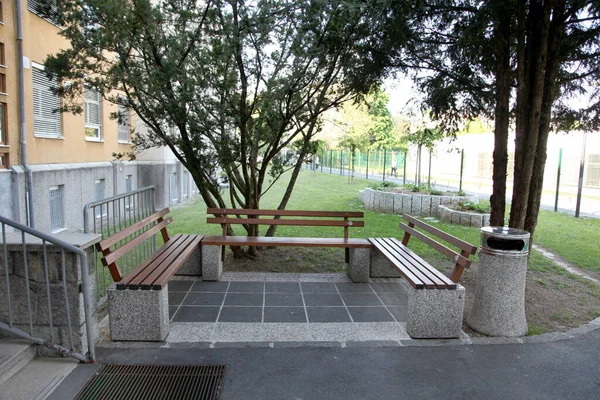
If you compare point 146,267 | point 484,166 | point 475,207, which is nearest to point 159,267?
point 146,267

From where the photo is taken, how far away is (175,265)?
4680 mm

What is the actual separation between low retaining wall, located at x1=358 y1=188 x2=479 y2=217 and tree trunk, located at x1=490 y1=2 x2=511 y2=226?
6934mm

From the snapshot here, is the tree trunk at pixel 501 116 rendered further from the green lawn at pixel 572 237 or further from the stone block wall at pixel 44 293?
the stone block wall at pixel 44 293

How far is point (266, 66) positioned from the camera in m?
Answer: 6.29

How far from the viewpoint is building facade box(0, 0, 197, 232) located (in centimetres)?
890

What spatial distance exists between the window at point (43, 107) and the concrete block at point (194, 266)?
6.04 meters

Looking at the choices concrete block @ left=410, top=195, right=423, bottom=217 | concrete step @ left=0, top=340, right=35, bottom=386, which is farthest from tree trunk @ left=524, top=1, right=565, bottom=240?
concrete block @ left=410, top=195, right=423, bottom=217

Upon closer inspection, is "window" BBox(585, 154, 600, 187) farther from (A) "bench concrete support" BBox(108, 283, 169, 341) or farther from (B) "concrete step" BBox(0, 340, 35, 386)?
(B) "concrete step" BBox(0, 340, 35, 386)

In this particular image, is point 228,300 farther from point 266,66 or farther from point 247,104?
point 266,66

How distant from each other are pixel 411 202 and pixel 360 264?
8066mm

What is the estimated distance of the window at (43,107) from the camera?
32.9 feet

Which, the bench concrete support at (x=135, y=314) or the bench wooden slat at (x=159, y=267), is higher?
the bench wooden slat at (x=159, y=267)

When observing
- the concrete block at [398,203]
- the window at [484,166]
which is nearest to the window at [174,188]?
the concrete block at [398,203]

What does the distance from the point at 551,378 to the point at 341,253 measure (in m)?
4.53
